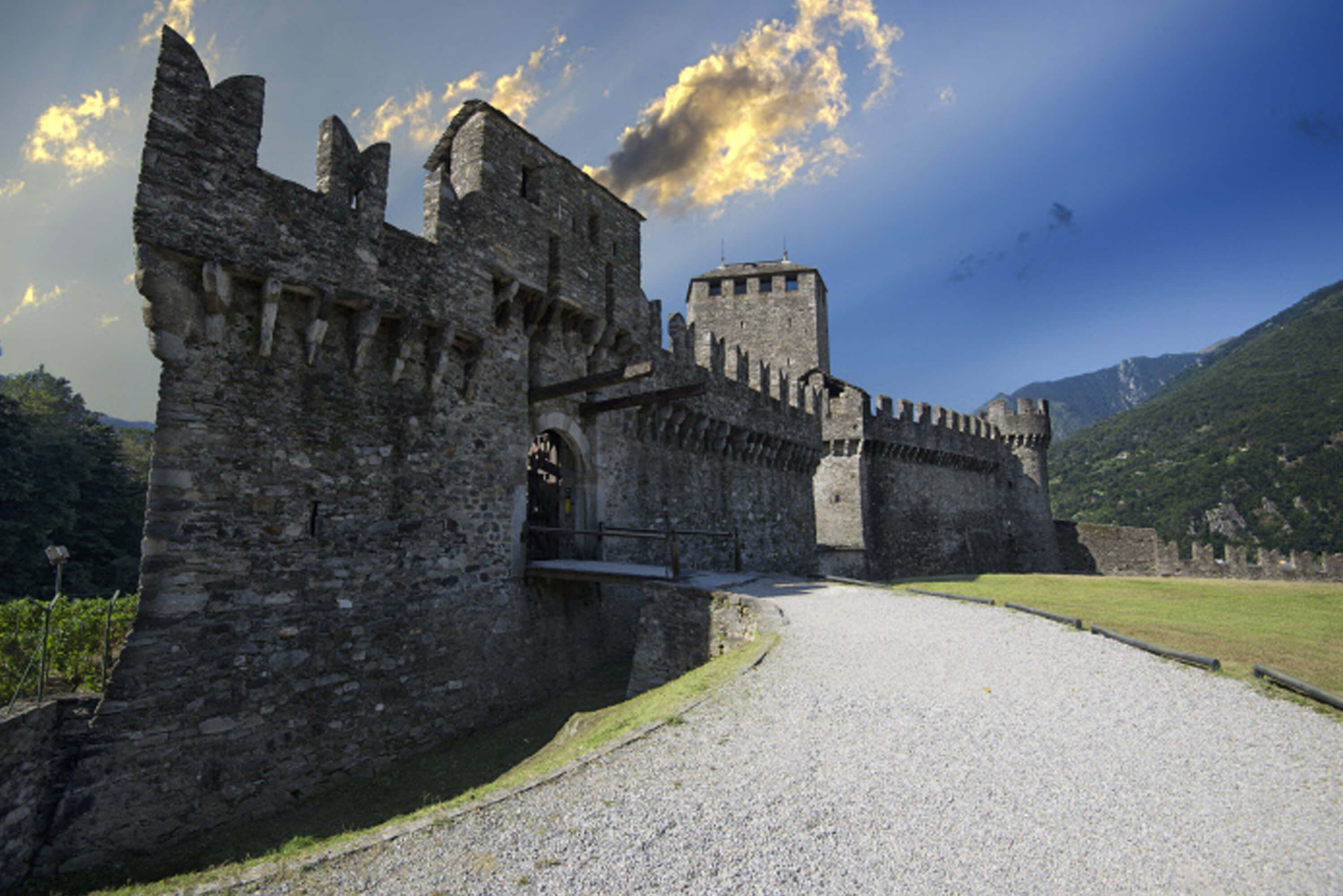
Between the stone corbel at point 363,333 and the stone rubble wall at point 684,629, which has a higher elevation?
the stone corbel at point 363,333

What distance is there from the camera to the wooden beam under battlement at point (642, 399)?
1072cm

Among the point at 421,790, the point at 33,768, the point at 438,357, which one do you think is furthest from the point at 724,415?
the point at 33,768

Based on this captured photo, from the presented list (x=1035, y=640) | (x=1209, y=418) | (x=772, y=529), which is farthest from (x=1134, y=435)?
(x=1035, y=640)

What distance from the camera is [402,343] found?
9023 millimetres

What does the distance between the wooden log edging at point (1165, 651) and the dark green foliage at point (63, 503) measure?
93.9 ft

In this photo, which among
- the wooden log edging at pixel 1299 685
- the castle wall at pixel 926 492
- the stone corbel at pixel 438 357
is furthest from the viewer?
the castle wall at pixel 926 492

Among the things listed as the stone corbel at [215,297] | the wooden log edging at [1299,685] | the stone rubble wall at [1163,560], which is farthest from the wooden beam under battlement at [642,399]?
the stone rubble wall at [1163,560]

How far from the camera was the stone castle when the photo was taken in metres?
6.69

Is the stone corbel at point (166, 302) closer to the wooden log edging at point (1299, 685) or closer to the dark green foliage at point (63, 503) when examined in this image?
the wooden log edging at point (1299, 685)

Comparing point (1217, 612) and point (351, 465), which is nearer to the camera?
point (351, 465)

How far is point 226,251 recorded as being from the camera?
7.32 metres

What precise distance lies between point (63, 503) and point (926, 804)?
99.5 feet

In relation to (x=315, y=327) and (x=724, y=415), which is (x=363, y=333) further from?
(x=724, y=415)

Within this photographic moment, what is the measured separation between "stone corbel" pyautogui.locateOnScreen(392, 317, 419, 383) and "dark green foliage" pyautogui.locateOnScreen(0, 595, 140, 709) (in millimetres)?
3943
